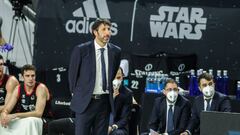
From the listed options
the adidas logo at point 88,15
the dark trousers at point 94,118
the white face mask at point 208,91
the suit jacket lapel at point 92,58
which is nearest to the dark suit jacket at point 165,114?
the white face mask at point 208,91

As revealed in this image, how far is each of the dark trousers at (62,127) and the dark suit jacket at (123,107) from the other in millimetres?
613

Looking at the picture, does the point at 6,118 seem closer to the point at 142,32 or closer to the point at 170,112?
the point at 170,112

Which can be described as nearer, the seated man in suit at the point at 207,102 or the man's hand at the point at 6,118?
the seated man in suit at the point at 207,102

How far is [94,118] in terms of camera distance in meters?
7.61

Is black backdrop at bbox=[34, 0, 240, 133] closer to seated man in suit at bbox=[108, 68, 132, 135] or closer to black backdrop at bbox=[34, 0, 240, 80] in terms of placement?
black backdrop at bbox=[34, 0, 240, 80]

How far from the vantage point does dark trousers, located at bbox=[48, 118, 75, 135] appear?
9250 mm

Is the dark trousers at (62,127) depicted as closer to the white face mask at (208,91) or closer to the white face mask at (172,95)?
the white face mask at (172,95)

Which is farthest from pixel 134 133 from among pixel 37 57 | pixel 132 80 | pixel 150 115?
pixel 37 57

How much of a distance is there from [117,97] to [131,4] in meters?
2.77

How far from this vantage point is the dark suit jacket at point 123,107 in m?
9.50

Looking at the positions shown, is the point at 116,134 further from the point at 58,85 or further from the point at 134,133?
the point at 58,85

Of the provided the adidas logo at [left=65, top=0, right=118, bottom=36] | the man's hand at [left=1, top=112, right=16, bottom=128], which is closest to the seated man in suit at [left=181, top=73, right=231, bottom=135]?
the man's hand at [left=1, top=112, right=16, bottom=128]

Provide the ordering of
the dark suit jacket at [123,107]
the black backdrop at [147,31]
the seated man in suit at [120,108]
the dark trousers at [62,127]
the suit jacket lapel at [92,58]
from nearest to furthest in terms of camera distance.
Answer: the suit jacket lapel at [92,58] < the dark trousers at [62,127] < the seated man in suit at [120,108] < the dark suit jacket at [123,107] < the black backdrop at [147,31]

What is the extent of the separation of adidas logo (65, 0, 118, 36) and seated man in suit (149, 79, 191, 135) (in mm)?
3018
